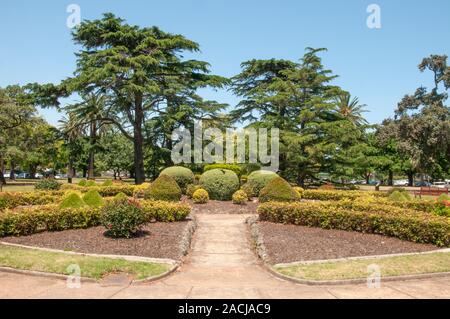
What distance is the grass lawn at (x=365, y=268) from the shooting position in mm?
9172

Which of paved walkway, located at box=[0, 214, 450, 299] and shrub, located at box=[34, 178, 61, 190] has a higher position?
shrub, located at box=[34, 178, 61, 190]

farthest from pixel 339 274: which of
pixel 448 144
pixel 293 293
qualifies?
pixel 448 144

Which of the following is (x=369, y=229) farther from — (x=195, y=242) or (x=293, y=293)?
(x=293, y=293)

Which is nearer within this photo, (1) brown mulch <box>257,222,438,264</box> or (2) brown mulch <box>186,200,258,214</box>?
(1) brown mulch <box>257,222,438,264</box>

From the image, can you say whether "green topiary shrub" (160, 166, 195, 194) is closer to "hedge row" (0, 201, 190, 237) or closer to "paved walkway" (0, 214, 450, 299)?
"hedge row" (0, 201, 190, 237)

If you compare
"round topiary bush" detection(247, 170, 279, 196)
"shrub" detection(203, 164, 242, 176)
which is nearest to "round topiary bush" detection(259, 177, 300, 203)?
"round topiary bush" detection(247, 170, 279, 196)

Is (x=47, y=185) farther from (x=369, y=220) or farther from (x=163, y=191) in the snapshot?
(x=369, y=220)

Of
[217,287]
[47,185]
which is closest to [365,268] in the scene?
[217,287]

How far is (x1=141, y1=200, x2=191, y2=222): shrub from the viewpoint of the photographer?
49.8 feet

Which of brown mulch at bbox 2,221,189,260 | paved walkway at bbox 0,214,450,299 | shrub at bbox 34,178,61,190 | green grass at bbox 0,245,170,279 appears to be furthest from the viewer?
shrub at bbox 34,178,61,190

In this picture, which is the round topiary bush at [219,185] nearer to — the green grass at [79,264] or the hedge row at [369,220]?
the hedge row at [369,220]

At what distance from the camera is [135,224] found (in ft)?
40.9

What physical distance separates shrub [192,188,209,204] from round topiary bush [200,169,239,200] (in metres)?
1.22

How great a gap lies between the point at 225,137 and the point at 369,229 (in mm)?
23329
